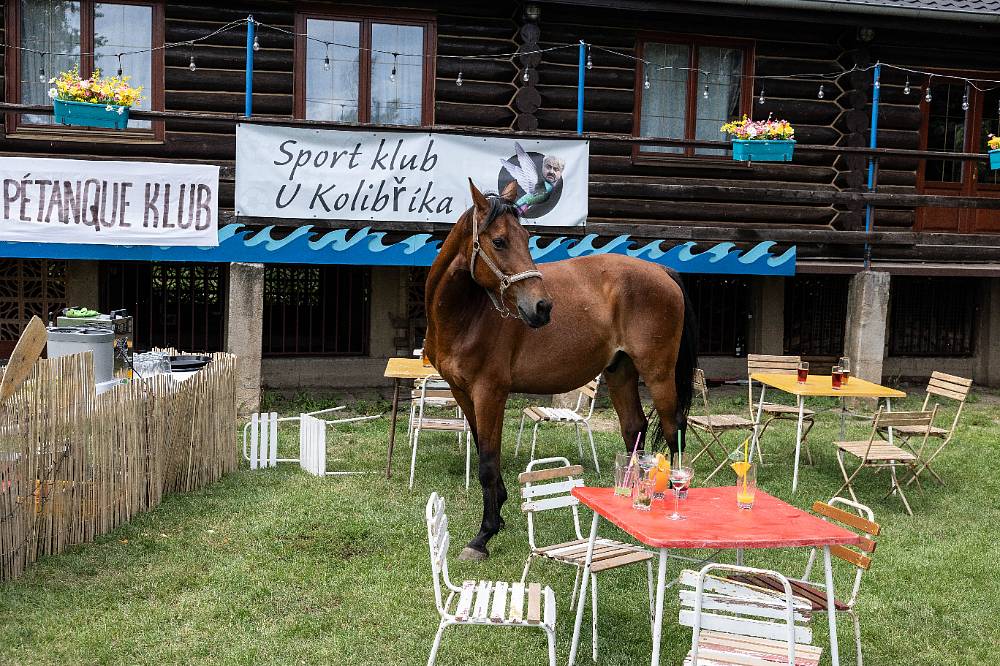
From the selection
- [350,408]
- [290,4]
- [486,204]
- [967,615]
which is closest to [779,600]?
[967,615]

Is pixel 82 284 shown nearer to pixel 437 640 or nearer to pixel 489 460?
pixel 489 460

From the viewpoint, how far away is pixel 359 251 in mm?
10562

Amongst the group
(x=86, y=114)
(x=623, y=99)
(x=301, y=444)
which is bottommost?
(x=301, y=444)

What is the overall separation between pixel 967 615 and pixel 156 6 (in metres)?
10.9

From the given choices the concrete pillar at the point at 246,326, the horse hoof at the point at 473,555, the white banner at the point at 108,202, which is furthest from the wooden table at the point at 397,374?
the white banner at the point at 108,202

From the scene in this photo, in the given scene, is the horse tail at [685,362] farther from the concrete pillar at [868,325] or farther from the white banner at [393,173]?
the concrete pillar at [868,325]

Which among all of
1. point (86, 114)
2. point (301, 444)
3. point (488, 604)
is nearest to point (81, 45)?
point (86, 114)

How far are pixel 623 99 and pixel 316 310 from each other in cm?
528

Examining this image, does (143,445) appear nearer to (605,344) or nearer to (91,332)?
(91,332)

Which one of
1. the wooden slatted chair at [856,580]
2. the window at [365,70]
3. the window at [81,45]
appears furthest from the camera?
the window at [365,70]

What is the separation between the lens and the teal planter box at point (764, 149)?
1070 cm

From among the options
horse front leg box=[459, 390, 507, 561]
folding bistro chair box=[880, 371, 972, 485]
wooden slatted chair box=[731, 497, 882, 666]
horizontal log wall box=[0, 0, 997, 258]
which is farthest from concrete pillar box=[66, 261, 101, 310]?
wooden slatted chair box=[731, 497, 882, 666]

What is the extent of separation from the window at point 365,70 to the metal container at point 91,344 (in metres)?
5.58

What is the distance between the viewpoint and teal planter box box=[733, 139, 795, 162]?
1070cm
